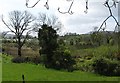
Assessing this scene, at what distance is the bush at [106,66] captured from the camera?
80.7 ft

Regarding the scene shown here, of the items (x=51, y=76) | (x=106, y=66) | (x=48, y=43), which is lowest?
(x=51, y=76)

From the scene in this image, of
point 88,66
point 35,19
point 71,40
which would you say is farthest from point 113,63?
point 35,19

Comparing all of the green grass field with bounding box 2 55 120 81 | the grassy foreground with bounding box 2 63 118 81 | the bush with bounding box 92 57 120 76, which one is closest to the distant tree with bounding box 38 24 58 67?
the green grass field with bounding box 2 55 120 81

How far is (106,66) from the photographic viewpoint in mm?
25125

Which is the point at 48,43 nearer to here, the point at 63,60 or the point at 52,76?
the point at 63,60

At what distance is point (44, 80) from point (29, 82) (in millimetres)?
1239

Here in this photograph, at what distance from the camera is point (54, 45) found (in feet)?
88.1

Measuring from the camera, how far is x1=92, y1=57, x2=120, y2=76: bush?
24606 millimetres

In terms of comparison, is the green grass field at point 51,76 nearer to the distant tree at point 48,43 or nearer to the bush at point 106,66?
the bush at point 106,66

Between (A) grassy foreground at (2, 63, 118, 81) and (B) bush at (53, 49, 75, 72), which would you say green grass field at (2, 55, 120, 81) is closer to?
(A) grassy foreground at (2, 63, 118, 81)

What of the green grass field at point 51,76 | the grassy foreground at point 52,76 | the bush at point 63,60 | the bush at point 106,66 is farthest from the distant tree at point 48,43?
the bush at point 106,66

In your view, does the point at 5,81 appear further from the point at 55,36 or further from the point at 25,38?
the point at 25,38

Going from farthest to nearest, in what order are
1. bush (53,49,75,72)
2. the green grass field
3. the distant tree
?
the distant tree, bush (53,49,75,72), the green grass field

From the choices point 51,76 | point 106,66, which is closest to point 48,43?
point 51,76
